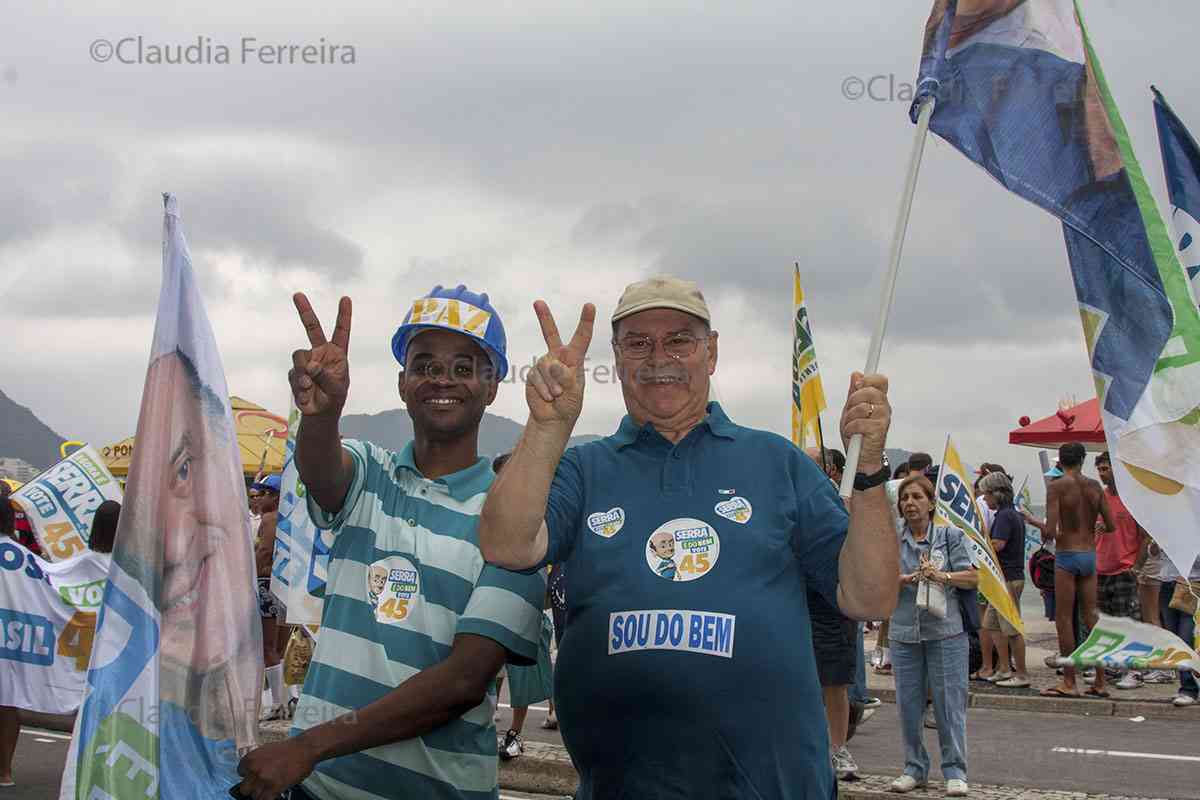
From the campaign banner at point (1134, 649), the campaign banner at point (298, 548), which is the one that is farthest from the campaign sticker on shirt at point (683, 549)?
the campaign banner at point (298, 548)

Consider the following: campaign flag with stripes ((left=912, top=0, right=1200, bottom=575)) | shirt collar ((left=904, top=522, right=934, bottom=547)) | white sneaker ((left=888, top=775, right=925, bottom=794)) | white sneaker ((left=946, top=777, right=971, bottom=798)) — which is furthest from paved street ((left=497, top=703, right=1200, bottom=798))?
campaign flag with stripes ((left=912, top=0, right=1200, bottom=575))

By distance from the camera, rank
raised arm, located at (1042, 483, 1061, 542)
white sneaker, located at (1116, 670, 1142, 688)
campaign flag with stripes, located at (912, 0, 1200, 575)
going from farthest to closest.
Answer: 1. white sneaker, located at (1116, 670, 1142, 688)
2. raised arm, located at (1042, 483, 1061, 542)
3. campaign flag with stripes, located at (912, 0, 1200, 575)

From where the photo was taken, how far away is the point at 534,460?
291 centimetres

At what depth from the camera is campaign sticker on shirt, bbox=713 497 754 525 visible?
3.05 m

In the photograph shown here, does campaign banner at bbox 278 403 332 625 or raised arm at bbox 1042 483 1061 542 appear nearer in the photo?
campaign banner at bbox 278 403 332 625

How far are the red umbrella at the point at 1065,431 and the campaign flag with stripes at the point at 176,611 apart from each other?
40.3 ft

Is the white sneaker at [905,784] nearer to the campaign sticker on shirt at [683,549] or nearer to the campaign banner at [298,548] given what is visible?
the campaign banner at [298,548]

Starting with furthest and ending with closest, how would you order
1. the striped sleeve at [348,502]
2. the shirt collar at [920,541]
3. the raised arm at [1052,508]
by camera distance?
the raised arm at [1052,508]
the shirt collar at [920,541]
the striped sleeve at [348,502]

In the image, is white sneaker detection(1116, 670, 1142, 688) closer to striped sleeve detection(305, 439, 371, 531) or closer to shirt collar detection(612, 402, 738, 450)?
shirt collar detection(612, 402, 738, 450)

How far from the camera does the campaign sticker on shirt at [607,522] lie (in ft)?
10.1

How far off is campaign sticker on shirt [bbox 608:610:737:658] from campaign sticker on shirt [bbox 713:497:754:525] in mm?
225

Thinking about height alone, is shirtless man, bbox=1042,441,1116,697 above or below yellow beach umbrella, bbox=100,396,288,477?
below

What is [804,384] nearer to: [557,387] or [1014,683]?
[1014,683]

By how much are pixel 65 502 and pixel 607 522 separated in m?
7.86
